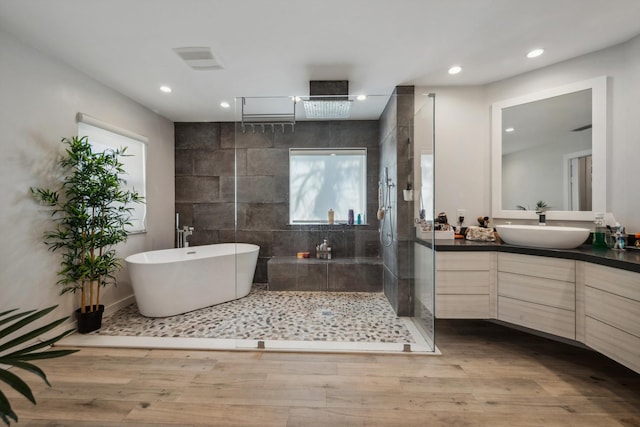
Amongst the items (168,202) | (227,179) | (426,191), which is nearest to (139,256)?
(168,202)

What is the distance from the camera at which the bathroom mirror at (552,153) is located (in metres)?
2.42

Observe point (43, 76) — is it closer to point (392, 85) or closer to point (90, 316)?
point (90, 316)

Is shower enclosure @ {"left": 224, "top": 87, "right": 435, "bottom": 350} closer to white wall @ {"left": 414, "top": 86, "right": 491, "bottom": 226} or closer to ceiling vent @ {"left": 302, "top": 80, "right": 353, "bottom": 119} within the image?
ceiling vent @ {"left": 302, "top": 80, "right": 353, "bottom": 119}

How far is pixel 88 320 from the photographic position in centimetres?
267

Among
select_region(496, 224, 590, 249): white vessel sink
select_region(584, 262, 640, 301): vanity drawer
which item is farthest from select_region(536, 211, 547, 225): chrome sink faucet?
select_region(584, 262, 640, 301): vanity drawer

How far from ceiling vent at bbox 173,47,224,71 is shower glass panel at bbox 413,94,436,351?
199 cm

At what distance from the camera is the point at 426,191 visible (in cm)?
259

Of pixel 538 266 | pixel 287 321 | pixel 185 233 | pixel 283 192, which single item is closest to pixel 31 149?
pixel 185 233

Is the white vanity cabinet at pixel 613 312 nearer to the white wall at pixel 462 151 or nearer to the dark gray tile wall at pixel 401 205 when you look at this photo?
the white wall at pixel 462 151

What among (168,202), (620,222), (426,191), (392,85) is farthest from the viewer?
(168,202)

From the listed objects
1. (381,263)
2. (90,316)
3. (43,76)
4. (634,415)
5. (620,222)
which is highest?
(43,76)

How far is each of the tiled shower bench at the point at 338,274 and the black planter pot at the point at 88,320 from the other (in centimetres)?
196

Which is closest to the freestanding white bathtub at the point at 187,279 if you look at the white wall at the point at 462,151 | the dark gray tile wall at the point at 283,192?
the dark gray tile wall at the point at 283,192

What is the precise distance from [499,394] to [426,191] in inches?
62.9
